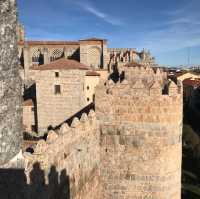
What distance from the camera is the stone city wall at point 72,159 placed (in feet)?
16.2

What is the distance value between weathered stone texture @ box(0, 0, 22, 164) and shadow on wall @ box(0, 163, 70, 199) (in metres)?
0.31

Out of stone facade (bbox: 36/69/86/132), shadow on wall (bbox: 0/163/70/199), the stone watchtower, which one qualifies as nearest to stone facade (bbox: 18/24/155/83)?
stone facade (bbox: 36/69/86/132)

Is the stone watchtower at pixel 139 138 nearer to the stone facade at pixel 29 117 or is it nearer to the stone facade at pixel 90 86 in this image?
the stone facade at pixel 90 86

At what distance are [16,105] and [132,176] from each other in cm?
526

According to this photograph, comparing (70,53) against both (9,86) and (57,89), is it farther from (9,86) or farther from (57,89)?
(9,86)

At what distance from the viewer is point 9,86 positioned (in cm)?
279

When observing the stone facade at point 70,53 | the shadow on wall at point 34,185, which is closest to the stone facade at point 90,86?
the stone facade at point 70,53

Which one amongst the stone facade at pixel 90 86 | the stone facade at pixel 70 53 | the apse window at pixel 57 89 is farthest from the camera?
the stone facade at pixel 70 53

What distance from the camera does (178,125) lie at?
764 centimetres

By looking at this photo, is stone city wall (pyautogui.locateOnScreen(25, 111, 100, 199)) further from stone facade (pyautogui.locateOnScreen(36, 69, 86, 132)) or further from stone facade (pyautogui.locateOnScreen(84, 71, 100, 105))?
stone facade (pyautogui.locateOnScreen(84, 71, 100, 105))

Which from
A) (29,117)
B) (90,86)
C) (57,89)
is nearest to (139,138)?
(57,89)

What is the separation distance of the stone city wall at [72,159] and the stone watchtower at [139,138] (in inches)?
13.7

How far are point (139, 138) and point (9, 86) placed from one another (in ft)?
16.9

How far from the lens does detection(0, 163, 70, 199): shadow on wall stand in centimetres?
328
